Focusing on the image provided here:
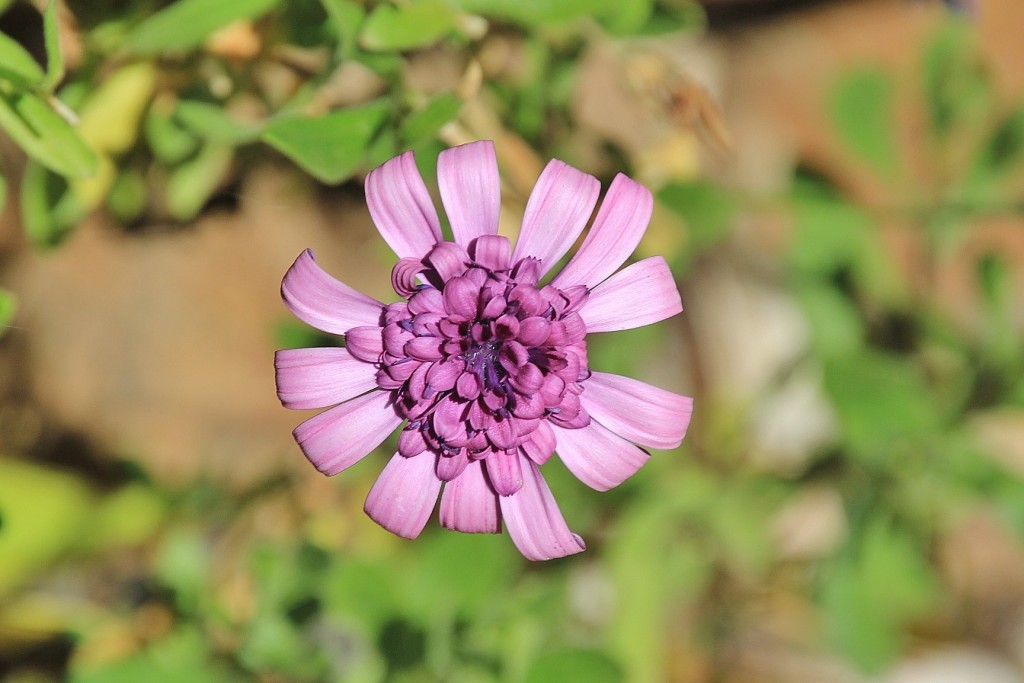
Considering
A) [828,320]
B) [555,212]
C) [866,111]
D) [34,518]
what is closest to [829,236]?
[828,320]

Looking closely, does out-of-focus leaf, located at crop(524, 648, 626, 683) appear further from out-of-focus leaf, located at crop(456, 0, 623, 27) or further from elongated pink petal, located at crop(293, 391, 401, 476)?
out-of-focus leaf, located at crop(456, 0, 623, 27)

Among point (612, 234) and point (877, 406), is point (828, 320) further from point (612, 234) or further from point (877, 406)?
point (612, 234)

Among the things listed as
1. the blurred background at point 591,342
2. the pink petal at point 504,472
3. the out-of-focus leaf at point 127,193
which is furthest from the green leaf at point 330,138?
the out-of-focus leaf at point 127,193

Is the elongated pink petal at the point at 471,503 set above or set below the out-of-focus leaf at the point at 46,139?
below

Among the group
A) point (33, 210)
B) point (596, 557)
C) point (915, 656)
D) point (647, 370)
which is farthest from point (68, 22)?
point (915, 656)

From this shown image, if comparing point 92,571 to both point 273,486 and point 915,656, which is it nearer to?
point 273,486

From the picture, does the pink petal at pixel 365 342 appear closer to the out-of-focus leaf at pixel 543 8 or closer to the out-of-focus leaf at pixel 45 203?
the out-of-focus leaf at pixel 543 8
